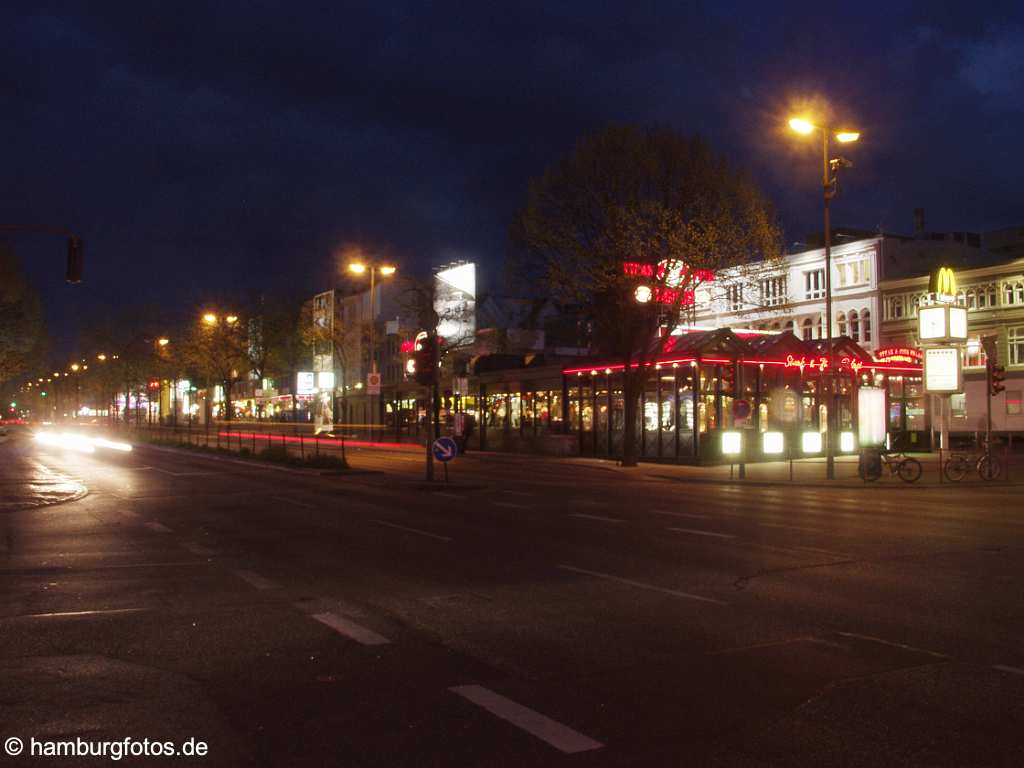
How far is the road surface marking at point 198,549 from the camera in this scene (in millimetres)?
13094

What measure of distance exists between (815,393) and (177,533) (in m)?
31.7

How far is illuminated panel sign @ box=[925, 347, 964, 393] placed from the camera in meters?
31.4

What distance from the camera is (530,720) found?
5.73m

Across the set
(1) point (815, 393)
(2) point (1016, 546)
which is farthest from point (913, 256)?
(2) point (1016, 546)

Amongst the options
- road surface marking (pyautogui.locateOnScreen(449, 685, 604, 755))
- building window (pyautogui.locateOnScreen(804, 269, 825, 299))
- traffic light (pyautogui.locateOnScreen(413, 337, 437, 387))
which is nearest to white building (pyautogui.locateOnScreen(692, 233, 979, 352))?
building window (pyautogui.locateOnScreen(804, 269, 825, 299))

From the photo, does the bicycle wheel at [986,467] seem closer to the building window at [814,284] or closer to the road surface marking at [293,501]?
the road surface marking at [293,501]

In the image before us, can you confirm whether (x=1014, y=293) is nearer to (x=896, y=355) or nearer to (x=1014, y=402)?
(x=1014, y=402)

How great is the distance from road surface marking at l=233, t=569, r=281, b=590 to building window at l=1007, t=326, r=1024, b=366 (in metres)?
54.7

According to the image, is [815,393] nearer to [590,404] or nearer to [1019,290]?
[590,404]

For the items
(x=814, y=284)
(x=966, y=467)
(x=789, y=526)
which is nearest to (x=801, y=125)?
(x=966, y=467)

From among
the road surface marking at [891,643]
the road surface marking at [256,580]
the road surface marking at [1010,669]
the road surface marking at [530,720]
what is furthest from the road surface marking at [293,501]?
the road surface marking at [1010,669]

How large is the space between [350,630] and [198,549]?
6112mm

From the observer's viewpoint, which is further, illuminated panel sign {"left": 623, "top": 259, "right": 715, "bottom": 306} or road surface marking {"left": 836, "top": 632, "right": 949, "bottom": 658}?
illuminated panel sign {"left": 623, "top": 259, "right": 715, "bottom": 306}

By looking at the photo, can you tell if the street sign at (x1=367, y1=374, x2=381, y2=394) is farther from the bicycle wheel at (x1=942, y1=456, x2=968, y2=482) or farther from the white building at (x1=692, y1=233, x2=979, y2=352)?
the white building at (x1=692, y1=233, x2=979, y2=352)
